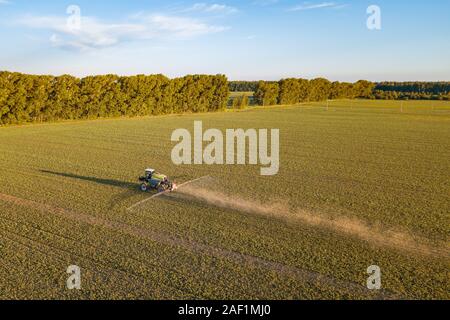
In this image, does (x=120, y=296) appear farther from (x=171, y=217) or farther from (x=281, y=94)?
(x=281, y=94)

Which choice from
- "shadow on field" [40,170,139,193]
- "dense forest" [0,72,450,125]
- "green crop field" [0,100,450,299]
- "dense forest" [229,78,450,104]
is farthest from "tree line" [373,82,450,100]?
"shadow on field" [40,170,139,193]

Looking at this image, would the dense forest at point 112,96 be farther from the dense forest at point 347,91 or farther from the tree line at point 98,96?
the dense forest at point 347,91

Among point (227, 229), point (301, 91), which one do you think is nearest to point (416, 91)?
point (301, 91)

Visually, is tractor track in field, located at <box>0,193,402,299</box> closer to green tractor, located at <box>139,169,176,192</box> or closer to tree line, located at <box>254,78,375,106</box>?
green tractor, located at <box>139,169,176,192</box>

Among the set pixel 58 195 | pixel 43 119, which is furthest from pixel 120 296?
pixel 43 119

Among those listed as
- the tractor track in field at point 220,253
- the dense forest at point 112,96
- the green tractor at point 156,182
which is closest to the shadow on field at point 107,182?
the green tractor at point 156,182

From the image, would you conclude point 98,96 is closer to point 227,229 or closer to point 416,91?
point 227,229

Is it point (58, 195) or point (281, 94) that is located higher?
point (281, 94)
